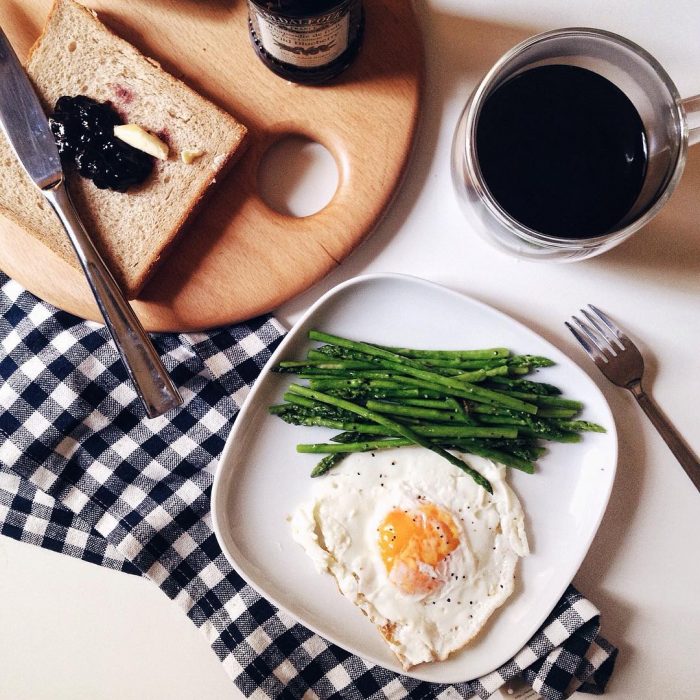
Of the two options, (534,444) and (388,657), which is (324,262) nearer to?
(534,444)

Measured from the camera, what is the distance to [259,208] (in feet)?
4.41

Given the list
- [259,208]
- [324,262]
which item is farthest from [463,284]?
[259,208]

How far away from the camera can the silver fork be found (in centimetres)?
135

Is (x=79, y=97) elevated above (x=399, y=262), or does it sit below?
above

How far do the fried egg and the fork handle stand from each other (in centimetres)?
34

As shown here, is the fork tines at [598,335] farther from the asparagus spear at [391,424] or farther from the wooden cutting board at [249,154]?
the wooden cutting board at [249,154]

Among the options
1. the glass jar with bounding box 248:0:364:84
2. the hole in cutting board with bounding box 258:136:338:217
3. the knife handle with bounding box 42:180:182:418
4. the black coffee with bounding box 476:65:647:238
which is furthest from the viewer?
the hole in cutting board with bounding box 258:136:338:217

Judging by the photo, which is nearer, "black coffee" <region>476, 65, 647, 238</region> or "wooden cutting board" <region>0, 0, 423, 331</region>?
"black coffee" <region>476, 65, 647, 238</region>

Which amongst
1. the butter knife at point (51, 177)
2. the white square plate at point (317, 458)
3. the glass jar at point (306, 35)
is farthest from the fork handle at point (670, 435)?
the butter knife at point (51, 177)

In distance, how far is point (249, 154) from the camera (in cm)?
135

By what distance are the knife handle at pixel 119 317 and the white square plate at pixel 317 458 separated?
0.63ft

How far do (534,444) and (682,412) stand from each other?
0.35 metres

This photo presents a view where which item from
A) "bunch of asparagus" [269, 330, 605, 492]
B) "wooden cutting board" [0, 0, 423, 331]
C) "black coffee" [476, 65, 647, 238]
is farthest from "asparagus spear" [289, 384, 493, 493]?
"black coffee" [476, 65, 647, 238]

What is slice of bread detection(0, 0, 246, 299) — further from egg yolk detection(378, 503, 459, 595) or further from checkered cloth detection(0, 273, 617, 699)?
egg yolk detection(378, 503, 459, 595)
